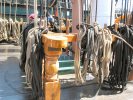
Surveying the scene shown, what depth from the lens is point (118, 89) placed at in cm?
278

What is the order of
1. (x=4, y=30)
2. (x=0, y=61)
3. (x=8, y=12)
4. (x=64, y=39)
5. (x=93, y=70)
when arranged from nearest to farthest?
(x=64, y=39), (x=93, y=70), (x=0, y=61), (x=4, y=30), (x=8, y=12)

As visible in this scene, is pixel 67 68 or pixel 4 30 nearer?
pixel 67 68

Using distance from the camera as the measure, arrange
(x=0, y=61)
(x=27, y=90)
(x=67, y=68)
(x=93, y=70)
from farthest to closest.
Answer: (x=0, y=61) < (x=67, y=68) < (x=27, y=90) < (x=93, y=70)

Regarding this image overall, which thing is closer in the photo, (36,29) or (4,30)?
(36,29)

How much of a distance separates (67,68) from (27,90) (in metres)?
0.62

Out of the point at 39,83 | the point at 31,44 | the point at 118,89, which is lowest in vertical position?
the point at 118,89

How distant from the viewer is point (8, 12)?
793cm

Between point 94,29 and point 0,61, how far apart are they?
2018 mm

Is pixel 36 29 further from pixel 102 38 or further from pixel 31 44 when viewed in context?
pixel 102 38

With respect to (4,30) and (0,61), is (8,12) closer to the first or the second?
(4,30)

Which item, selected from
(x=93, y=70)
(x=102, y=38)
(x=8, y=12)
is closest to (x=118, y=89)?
(x=93, y=70)

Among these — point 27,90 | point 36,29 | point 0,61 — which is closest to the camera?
point 36,29

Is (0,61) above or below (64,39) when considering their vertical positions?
below

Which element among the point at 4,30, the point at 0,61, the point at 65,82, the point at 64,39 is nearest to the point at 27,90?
the point at 65,82
